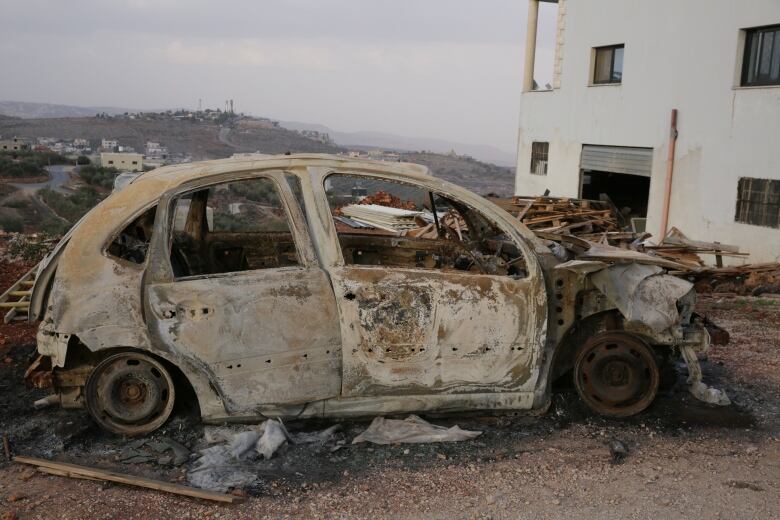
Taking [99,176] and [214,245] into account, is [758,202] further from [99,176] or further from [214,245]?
[99,176]

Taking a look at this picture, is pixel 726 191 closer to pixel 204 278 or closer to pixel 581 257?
pixel 581 257

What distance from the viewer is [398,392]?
470cm

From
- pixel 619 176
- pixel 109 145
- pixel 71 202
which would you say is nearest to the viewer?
pixel 619 176

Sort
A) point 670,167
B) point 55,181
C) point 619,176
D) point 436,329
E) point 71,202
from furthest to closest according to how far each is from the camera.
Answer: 1. point 55,181
2. point 71,202
3. point 619,176
4. point 670,167
5. point 436,329

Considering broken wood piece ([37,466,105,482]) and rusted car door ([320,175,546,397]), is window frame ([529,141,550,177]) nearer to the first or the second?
rusted car door ([320,175,546,397])

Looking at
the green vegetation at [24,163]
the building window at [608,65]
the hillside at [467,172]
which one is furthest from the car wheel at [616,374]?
the hillside at [467,172]

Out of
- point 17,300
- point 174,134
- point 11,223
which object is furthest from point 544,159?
point 174,134

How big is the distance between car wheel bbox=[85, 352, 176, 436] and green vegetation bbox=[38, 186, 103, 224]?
64.7 feet

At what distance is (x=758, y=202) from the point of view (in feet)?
47.0

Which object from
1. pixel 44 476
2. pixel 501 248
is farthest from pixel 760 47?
pixel 44 476

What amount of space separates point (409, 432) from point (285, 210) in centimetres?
169

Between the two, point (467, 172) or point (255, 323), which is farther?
point (467, 172)

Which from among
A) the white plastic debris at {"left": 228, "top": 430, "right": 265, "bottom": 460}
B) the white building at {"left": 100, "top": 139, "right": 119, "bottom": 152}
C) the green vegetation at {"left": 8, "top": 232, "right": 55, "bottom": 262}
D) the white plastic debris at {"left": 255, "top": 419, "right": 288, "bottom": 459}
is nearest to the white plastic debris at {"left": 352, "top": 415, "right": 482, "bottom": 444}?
the white plastic debris at {"left": 255, "top": 419, "right": 288, "bottom": 459}

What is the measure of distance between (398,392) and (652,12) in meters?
15.6
